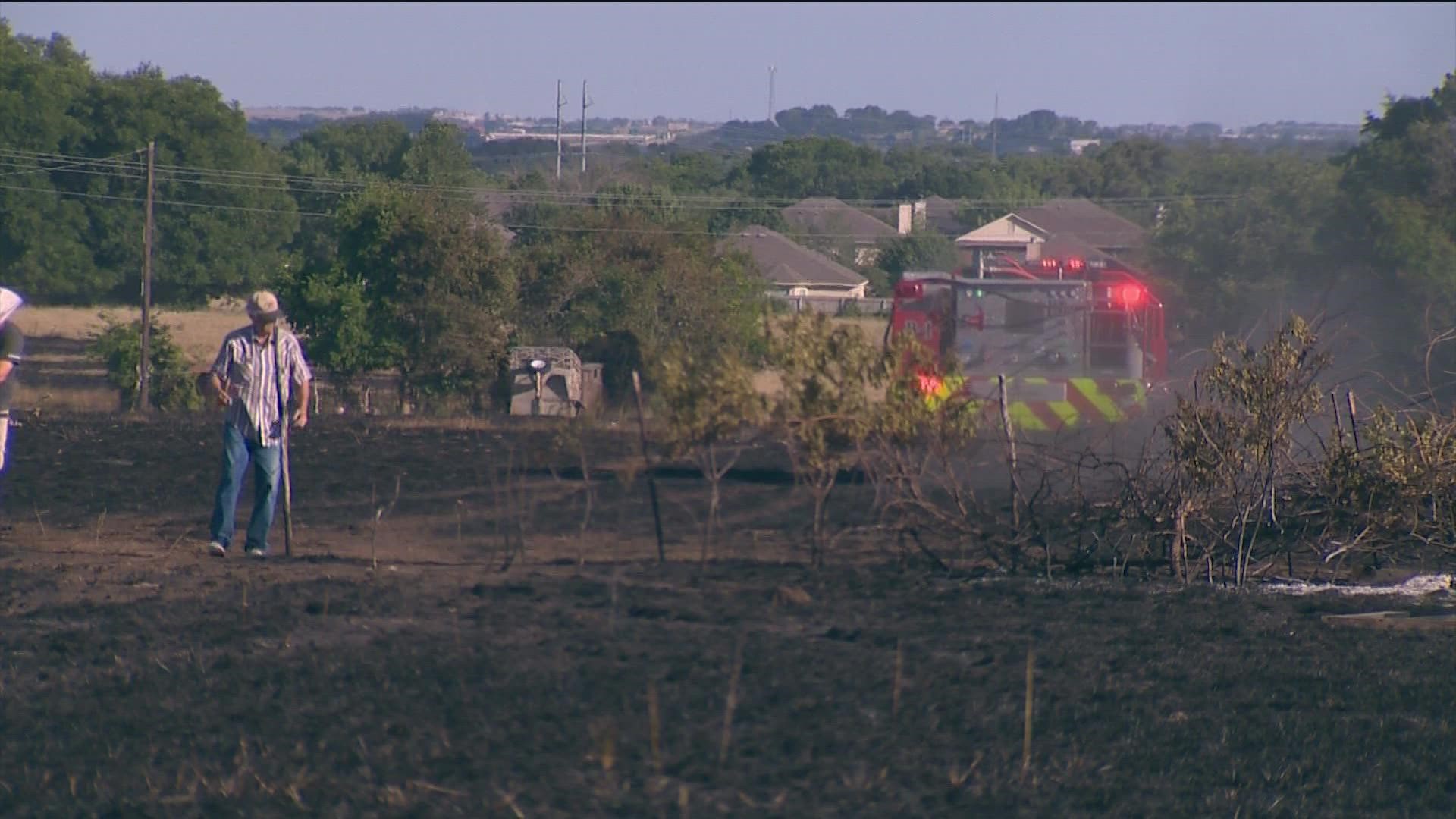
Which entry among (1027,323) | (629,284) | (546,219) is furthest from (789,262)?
(1027,323)

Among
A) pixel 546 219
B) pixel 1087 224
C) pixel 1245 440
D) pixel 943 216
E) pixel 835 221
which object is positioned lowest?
pixel 1245 440

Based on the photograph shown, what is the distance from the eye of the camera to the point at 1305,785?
4914 millimetres

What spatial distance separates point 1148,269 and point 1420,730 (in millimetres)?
24198

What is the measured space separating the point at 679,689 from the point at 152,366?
26.6 metres

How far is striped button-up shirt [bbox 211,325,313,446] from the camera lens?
8.64 meters

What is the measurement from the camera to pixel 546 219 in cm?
3412

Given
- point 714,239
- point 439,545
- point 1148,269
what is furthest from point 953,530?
point 1148,269

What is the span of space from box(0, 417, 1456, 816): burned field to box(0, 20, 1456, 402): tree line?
7.62ft

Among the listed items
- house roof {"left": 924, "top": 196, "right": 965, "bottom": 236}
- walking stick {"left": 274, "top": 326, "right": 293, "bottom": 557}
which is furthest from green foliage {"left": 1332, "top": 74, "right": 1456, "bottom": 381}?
walking stick {"left": 274, "top": 326, "right": 293, "bottom": 557}

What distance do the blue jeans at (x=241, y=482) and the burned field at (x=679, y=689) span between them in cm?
24

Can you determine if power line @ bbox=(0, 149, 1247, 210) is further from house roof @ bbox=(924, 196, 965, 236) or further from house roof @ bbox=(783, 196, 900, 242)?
house roof @ bbox=(783, 196, 900, 242)

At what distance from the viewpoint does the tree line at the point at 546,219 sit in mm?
24125

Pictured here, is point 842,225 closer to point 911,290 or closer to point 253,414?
point 911,290

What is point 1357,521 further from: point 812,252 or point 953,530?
point 812,252
